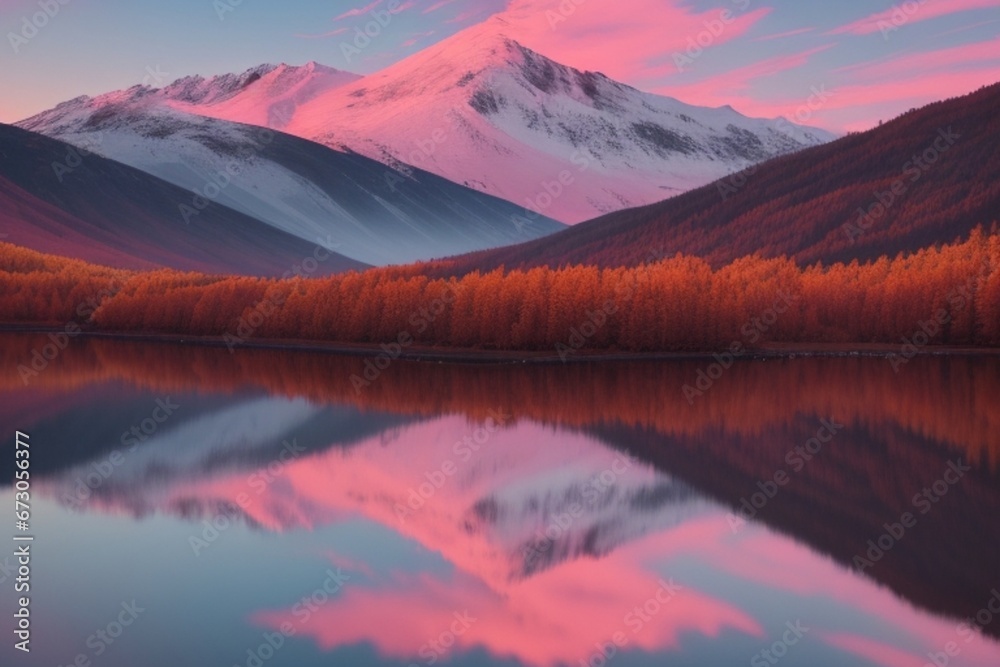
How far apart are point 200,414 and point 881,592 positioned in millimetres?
34043

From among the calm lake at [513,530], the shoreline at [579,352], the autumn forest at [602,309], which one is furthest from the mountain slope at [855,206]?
the calm lake at [513,530]

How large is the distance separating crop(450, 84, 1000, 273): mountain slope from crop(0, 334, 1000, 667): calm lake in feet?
353

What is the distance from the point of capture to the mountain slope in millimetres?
154125

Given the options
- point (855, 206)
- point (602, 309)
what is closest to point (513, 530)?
point (602, 309)

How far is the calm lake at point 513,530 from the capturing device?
66.2ft

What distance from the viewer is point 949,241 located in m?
144

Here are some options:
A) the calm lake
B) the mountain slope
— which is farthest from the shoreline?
the mountain slope

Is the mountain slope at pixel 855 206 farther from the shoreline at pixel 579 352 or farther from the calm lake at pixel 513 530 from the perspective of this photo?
the calm lake at pixel 513 530

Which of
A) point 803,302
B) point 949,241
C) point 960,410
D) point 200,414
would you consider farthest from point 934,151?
point 200,414

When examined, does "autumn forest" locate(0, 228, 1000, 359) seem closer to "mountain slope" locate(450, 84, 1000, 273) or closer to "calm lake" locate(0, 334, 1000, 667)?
"calm lake" locate(0, 334, 1000, 667)

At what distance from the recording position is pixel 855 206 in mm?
170500

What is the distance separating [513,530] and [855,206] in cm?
15352

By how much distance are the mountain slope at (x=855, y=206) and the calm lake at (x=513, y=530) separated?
107481 millimetres

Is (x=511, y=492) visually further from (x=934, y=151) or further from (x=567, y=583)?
(x=934, y=151)
